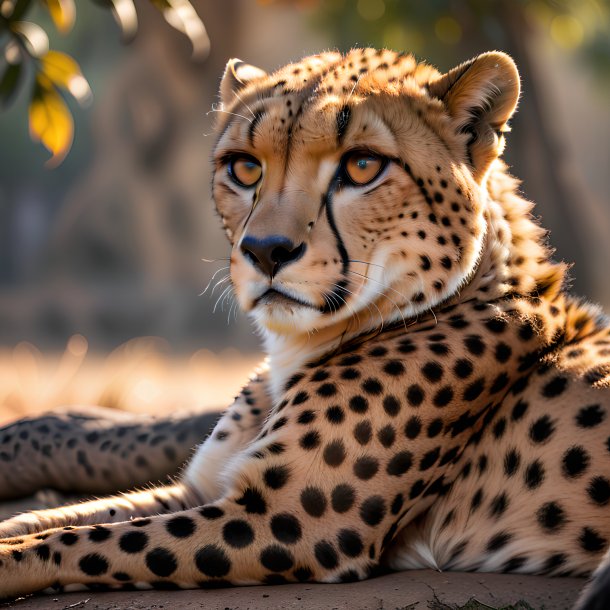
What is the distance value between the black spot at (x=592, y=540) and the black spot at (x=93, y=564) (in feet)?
3.57

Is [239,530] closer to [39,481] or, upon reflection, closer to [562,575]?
[562,575]

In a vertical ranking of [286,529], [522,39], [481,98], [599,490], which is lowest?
[286,529]

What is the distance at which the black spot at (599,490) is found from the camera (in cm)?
231

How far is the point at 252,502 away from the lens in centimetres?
231

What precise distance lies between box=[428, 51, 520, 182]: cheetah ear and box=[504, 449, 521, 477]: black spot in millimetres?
738

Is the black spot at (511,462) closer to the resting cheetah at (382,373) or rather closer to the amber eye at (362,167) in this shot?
the resting cheetah at (382,373)

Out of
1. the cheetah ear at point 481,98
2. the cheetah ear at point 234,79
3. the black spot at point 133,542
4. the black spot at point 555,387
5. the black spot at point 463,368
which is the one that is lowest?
the black spot at point 133,542

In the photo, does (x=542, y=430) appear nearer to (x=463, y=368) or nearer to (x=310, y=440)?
(x=463, y=368)

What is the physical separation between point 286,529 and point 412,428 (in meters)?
0.38

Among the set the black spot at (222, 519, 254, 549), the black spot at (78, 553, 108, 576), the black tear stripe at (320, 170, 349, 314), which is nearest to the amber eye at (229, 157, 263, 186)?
the black tear stripe at (320, 170, 349, 314)

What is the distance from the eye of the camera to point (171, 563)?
226cm

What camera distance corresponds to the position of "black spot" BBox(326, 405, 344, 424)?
92.7 inches

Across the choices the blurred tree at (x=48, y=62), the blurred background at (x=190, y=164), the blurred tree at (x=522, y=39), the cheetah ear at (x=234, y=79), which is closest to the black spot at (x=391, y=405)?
the cheetah ear at (x=234, y=79)

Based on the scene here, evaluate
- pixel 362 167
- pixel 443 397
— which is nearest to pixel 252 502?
pixel 443 397
